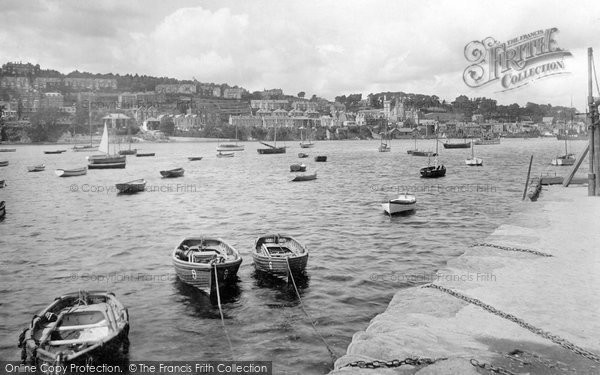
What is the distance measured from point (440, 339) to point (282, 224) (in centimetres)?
2423

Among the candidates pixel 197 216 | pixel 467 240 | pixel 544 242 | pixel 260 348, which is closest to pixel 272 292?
pixel 260 348

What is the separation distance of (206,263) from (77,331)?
6.13 metres

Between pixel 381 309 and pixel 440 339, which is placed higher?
pixel 440 339

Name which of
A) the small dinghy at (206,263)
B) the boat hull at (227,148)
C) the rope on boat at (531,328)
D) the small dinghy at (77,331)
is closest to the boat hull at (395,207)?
the small dinghy at (206,263)

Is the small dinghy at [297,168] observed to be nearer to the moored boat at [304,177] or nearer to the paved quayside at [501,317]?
the moored boat at [304,177]

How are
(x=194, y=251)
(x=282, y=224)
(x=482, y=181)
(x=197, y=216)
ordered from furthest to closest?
(x=482, y=181) → (x=197, y=216) → (x=282, y=224) → (x=194, y=251)

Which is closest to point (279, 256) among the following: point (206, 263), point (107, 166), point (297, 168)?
point (206, 263)

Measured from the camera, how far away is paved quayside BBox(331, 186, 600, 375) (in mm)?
8891

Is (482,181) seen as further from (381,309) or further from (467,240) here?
(381,309)

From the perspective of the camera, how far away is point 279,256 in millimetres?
19375

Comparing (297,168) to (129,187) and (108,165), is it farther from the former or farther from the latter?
(108,165)

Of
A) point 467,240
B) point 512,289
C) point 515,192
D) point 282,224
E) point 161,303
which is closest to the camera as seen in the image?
point 512,289

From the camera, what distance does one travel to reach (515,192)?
49.2 meters

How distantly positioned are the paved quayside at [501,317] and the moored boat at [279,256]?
5390 millimetres
